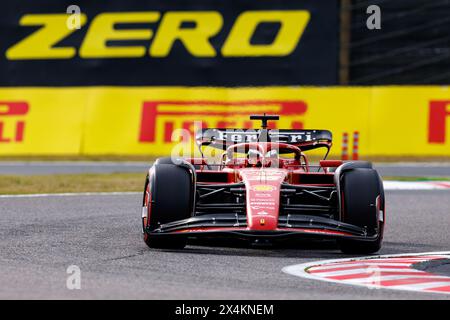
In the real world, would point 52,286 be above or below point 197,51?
below

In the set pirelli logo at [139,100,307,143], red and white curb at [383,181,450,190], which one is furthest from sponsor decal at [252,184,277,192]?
pirelli logo at [139,100,307,143]

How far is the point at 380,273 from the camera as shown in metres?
9.50

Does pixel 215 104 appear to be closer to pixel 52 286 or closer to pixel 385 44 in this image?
pixel 385 44

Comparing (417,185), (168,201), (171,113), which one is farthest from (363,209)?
(171,113)

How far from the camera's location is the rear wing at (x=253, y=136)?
41.2 ft

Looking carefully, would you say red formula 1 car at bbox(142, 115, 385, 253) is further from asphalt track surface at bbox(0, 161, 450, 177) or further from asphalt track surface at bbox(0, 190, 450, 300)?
asphalt track surface at bbox(0, 161, 450, 177)

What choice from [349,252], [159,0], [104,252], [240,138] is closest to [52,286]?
[104,252]

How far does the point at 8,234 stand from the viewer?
40.2 feet

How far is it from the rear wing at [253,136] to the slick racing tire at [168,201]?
139 centimetres

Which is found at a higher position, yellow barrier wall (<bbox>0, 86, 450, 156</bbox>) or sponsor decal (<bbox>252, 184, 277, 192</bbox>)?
yellow barrier wall (<bbox>0, 86, 450, 156</bbox>)

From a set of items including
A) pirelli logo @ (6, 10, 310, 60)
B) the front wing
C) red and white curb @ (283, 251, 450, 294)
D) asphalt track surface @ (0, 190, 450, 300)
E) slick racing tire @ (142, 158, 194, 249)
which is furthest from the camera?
pirelli logo @ (6, 10, 310, 60)

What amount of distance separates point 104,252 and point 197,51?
16.9 m

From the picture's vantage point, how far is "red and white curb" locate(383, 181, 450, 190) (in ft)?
64.0

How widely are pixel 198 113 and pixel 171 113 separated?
1.85ft
